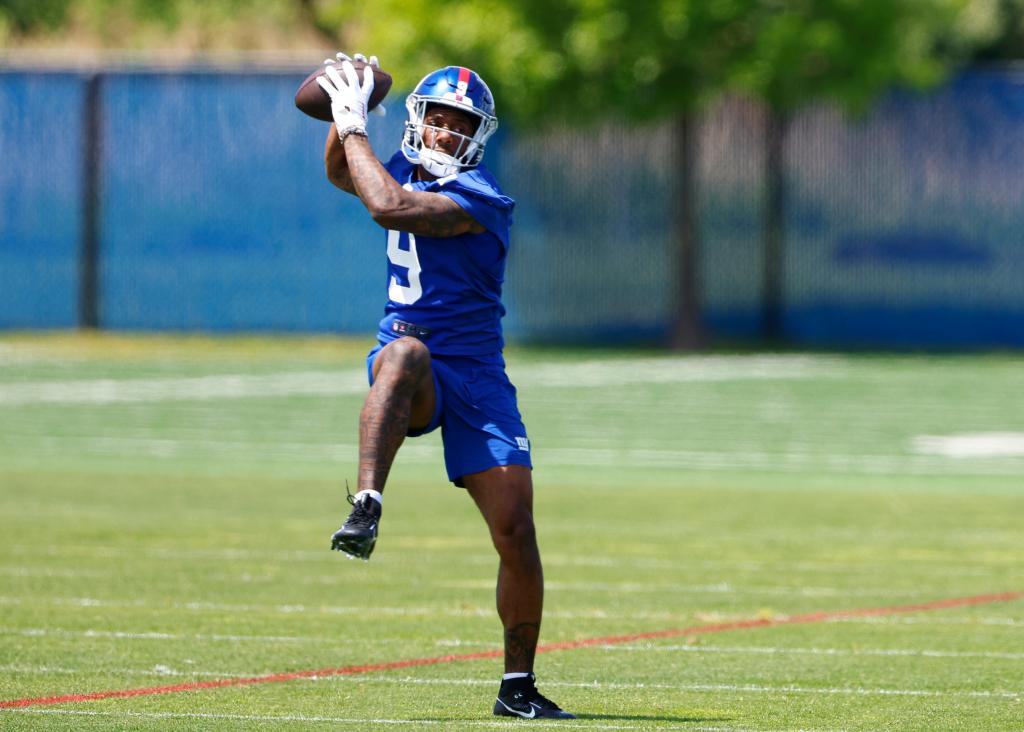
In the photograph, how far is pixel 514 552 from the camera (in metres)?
7.17

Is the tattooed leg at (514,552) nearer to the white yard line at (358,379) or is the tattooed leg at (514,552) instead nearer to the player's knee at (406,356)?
the player's knee at (406,356)

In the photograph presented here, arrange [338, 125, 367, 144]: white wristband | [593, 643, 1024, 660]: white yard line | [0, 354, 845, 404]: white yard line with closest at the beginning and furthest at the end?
1. [338, 125, 367, 144]: white wristband
2. [593, 643, 1024, 660]: white yard line
3. [0, 354, 845, 404]: white yard line

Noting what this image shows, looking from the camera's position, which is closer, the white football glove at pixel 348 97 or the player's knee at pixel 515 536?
the player's knee at pixel 515 536

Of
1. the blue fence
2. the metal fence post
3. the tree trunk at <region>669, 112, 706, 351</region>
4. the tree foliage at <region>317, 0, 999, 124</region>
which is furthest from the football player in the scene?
the metal fence post

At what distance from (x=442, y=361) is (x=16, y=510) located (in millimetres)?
7772

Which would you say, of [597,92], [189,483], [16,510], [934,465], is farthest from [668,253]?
[16,510]

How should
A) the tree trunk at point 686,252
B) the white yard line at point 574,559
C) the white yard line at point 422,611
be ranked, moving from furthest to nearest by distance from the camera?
the tree trunk at point 686,252 < the white yard line at point 574,559 < the white yard line at point 422,611

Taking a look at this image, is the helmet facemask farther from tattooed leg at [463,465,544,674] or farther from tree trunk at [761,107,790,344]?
tree trunk at [761,107,790,344]

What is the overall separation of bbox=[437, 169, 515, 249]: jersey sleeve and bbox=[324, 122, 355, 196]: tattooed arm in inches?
19.6

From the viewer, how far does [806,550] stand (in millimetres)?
12609

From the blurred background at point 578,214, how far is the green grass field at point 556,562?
10.0 meters

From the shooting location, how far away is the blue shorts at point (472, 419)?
23.3ft

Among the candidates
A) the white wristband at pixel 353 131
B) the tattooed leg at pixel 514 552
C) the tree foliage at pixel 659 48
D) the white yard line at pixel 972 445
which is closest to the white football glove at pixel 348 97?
the white wristband at pixel 353 131

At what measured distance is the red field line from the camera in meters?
7.51
